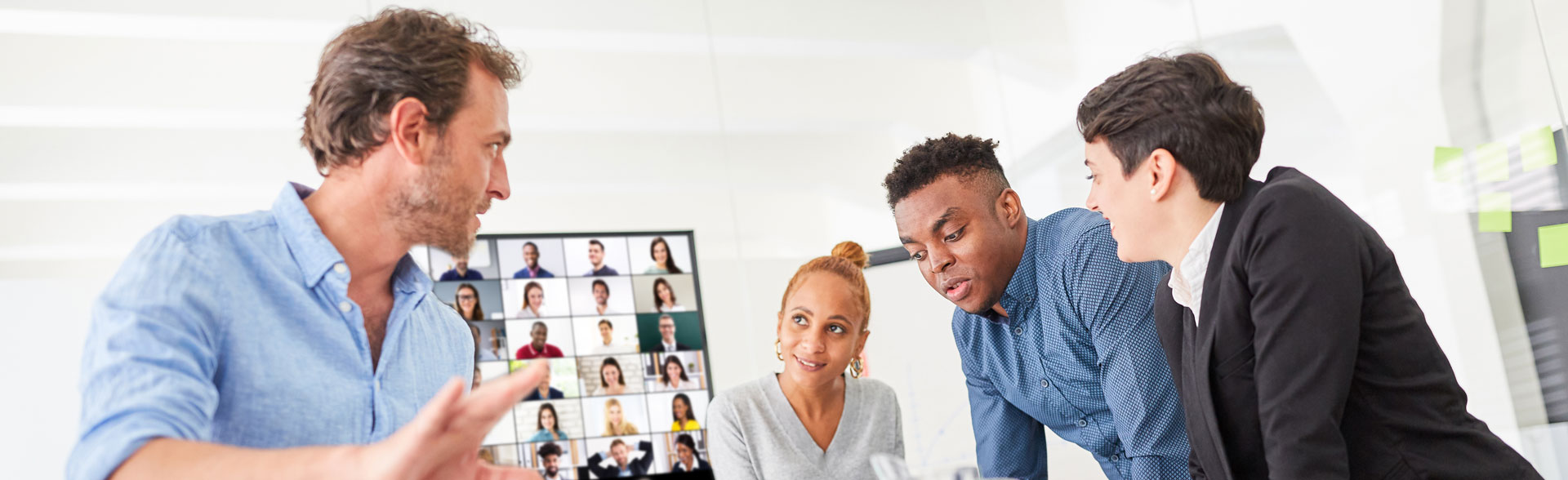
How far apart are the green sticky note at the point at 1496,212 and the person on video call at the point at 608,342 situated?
2808 mm

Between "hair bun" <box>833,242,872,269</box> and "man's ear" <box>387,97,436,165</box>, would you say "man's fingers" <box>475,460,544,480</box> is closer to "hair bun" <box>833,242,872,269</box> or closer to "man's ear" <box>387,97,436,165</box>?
"man's ear" <box>387,97,436,165</box>

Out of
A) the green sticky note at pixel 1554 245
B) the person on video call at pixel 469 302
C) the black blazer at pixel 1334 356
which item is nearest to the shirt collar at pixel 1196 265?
the black blazer at pixel 1334 356

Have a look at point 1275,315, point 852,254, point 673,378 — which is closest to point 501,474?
point 1275,315

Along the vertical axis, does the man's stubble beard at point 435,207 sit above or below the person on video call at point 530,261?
below

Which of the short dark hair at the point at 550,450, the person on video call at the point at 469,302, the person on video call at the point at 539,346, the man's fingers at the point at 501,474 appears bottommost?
the short dark hair at the point at 550,450

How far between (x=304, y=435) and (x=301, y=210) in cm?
27

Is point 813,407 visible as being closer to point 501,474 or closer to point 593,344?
point 501,474

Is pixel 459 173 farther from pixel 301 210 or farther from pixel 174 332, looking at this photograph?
pixel 174 332

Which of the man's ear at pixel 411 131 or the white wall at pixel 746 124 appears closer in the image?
the man's ear at pixel 411 131

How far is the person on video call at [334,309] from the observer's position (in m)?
0.81

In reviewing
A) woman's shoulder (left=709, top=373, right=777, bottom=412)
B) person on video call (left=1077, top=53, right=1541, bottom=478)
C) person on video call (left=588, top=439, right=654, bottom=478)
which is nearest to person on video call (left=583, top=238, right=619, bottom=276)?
person on video call (left=588, top=439, right=654, bottom=478)

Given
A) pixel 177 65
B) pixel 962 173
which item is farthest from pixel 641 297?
pixel 962 173

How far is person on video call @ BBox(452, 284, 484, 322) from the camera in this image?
3700 millimetres

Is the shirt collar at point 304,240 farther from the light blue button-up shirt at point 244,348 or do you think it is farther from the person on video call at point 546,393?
the person on video call at point 546,393
